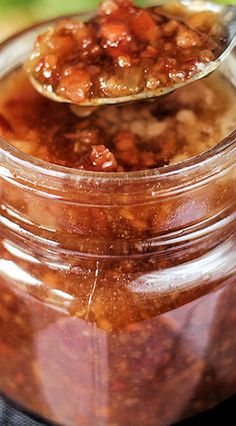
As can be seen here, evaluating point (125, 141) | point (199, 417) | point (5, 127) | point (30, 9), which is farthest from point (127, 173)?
point (30, 9)

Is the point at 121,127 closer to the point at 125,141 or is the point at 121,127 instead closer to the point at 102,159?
the point at 125,141

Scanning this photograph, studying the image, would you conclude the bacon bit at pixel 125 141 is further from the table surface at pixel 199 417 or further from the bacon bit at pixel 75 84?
the table surface at pixel 199 417

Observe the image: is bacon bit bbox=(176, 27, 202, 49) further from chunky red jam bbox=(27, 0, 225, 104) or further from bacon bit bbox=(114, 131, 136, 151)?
bacon bit bbox=(114, 131, 136, 151)

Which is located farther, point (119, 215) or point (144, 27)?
point (144, 27)

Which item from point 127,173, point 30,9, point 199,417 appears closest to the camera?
point 127,173

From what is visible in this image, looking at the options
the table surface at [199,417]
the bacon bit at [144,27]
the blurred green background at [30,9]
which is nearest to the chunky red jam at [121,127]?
the bacon bit at [144,27]

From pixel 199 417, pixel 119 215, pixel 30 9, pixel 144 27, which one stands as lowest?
pixel 199 417

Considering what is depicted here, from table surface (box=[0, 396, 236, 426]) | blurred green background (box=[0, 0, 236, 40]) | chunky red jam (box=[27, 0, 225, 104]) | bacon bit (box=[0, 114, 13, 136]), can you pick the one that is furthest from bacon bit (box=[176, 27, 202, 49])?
blurred green background (box=[0, 0, 236, 40])
